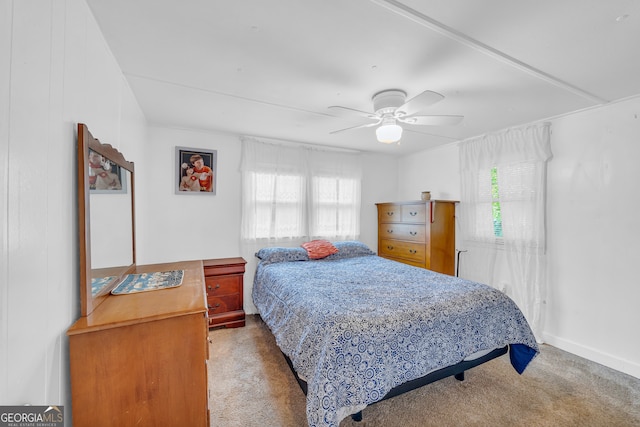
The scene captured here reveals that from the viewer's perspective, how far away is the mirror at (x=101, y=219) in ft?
3.78

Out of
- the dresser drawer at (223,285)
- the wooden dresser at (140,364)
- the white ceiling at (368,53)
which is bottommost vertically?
the dresser drawer at (223,285)

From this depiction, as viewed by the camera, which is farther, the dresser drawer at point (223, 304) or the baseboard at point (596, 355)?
the dresser drawer at point (223, 304)

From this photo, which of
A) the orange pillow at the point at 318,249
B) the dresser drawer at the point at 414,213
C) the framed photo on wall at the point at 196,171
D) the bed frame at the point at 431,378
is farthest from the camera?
the dresser drawer at the point at 414,213

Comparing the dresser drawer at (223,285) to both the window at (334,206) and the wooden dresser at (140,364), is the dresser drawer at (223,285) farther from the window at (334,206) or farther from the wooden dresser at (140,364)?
the wooden dresser at (140,364)

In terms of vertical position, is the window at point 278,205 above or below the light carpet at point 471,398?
above

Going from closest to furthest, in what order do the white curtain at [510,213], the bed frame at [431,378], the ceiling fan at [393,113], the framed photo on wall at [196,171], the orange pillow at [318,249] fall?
1. the bed frame at [431,378]
2. the ceiling fan at [393,113]
3. the white curtain at [510,213]
4. the framed photo on wall at [196,171]
5. the orange pillow at [318,249]

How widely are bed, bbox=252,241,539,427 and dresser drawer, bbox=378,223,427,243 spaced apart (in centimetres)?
110

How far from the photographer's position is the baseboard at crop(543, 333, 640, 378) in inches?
90.9

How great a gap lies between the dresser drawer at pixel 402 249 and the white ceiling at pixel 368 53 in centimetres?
185

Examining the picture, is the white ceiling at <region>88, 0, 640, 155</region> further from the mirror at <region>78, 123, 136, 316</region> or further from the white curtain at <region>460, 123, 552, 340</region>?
the mirror at <region>78, 123, 136, 316</region>

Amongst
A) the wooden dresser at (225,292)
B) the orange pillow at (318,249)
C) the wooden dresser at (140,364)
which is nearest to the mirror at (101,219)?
the wooden dresser at (140,364)

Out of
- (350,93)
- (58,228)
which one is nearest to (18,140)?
(58,228)

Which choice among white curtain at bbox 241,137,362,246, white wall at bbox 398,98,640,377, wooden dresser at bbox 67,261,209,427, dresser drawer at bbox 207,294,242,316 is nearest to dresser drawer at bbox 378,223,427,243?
white curtain at bbox 241,137,362,246

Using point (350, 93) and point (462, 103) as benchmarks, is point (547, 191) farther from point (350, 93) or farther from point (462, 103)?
point (350, 93)
